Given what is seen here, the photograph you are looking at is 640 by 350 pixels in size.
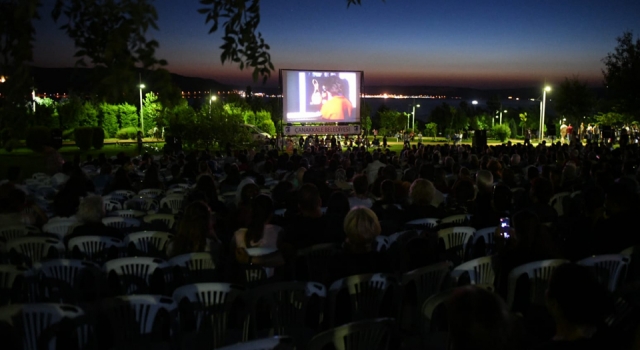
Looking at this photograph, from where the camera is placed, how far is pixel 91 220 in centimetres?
592

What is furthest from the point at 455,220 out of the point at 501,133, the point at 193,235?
the point at 501,133

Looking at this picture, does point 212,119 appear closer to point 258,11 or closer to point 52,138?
point 52,138

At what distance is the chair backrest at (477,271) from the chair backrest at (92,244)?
11.3 feet

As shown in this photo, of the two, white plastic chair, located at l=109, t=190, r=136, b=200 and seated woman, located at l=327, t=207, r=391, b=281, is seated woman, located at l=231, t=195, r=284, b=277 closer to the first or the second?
seated woman, located at l=327, t=207, r=391, b=281

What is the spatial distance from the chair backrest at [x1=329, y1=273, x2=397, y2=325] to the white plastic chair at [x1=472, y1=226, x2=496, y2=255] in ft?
7.03

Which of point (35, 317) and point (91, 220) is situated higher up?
point (91, 220)

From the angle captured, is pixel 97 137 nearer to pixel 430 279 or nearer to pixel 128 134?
pixel 128 134

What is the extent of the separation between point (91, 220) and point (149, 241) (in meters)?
0.64

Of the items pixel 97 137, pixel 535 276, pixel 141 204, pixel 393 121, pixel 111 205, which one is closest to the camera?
pixel 535 276

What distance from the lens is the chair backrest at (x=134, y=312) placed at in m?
3.64

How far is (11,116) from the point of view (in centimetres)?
288

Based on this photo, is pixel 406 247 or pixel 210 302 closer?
pixel 210 302

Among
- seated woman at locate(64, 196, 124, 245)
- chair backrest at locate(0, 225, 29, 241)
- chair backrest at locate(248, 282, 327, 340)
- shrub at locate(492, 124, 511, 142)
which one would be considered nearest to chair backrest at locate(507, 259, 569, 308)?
chair backrest at locate(248, 282, 327, 340)

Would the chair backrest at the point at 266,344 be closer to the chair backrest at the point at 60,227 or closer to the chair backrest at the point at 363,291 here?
the chair backrest at the point at 363,291
